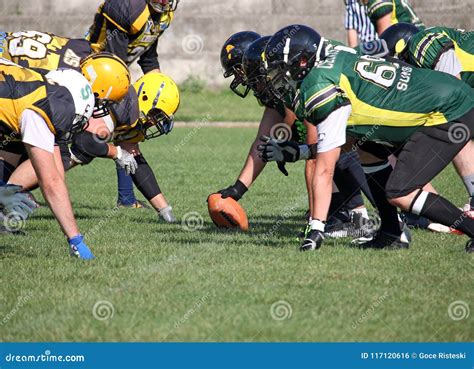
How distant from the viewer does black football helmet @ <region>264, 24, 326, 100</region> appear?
19.6 feet

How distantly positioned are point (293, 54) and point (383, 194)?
1.30 metres

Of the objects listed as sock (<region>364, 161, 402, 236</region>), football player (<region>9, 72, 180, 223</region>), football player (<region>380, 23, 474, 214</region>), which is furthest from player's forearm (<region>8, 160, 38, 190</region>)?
football player (<region>380, 23, 474, 214</region>)

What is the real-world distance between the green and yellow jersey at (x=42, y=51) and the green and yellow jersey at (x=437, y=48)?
2848mm

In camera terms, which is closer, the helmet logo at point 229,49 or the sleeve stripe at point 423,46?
the sleeve stripe at point 423,46

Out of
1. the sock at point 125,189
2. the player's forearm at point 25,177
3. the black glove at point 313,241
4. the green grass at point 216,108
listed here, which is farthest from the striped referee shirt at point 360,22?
the black glove at point 313,241

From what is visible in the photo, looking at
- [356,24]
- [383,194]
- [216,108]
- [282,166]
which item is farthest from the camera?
[216,108]

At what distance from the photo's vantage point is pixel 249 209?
880 cm

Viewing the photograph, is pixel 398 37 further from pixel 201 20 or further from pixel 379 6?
A: pixel 201 20

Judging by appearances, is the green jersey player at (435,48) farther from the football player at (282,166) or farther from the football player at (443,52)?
the football player at (282,166)

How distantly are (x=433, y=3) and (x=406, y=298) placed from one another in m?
15.5

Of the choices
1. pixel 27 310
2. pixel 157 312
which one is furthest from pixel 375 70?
pixel 27 310

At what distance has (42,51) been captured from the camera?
7605 mm

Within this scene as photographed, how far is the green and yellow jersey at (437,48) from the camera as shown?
22.7 feet

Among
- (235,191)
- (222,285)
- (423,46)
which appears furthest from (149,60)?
(222,285)
